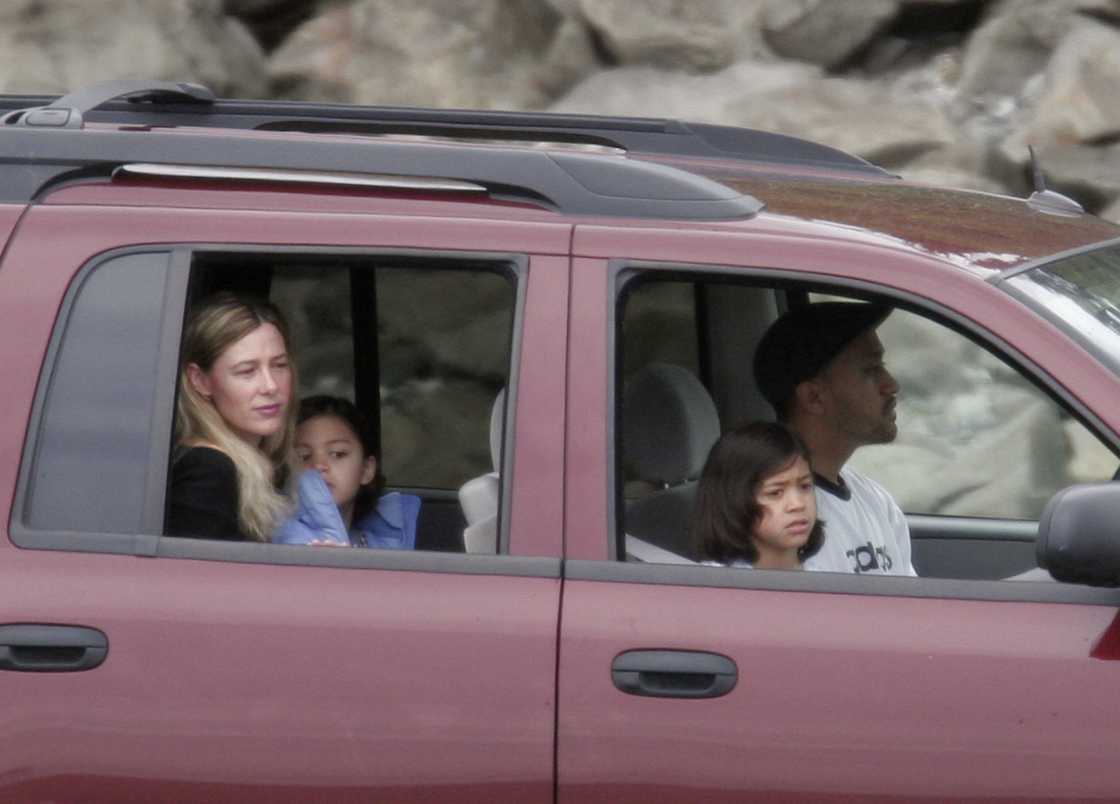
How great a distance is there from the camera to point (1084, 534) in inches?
103

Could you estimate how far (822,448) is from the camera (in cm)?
374

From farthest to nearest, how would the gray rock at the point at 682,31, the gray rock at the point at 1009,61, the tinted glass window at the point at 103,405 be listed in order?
1. the gray rock at the point at 682,31
2. the gray rock at the point at 1009,61
3. the tinted glass window at the point at 103,405

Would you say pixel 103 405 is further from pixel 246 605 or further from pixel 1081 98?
pixel 1081 98

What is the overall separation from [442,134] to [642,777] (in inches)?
68.0

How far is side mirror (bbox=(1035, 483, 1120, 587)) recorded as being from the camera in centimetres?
262

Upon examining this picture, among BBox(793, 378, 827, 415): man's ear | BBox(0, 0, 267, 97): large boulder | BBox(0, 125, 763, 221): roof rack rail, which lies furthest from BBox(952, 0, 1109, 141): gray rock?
BBox(0, 125, 763, 221): roof rack rail

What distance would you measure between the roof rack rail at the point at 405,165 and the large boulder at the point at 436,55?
6.59m

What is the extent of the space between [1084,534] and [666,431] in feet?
3.59

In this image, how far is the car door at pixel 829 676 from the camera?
2.69 metres

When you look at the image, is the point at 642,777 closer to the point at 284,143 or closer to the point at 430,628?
the point at 430,628

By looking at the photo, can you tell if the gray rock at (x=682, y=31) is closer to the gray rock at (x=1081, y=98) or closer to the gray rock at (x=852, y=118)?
the gray rock at (x=852, y=118)

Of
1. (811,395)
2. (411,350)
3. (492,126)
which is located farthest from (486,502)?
(411,350)

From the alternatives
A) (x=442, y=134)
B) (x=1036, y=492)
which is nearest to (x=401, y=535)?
(x=442, y=134)

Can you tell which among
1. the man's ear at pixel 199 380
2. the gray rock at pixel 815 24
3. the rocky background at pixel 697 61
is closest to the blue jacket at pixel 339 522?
the man's ear at pixel 199 380
